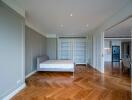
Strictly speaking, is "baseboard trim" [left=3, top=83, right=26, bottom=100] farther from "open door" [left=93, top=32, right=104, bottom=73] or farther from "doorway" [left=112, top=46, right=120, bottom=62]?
"doorway" [left=112, top=46, right=120, bottom=62]

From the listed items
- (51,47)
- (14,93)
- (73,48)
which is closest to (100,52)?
(73,48)

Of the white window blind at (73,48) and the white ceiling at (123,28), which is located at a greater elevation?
the white ceiling at (123,28)

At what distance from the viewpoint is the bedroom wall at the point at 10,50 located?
2.79 m

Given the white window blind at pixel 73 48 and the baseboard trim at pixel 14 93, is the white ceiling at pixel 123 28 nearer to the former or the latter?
the white window blind at pixel 73 48

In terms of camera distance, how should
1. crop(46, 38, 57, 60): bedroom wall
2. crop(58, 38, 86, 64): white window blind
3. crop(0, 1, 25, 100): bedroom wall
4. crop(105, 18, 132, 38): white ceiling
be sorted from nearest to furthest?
1. crop(0, 1, 25, 100): bedroom wall
2. crop(105, 18, 132, 38): white ceiling
3. crop(46, 38, 57, 60): bedroom wall
4. crop(58, 38, 86, 64): white window blind

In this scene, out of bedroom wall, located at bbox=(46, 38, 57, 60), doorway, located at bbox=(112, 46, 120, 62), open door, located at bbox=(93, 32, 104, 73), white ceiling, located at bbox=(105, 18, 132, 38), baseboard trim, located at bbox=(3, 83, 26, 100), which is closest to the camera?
baseboard trim, located at bbox=(3, 83, 26, 100)

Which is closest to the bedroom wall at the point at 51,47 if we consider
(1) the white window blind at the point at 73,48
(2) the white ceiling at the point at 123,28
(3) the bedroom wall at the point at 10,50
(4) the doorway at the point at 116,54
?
(1) the white window blind at the point at 73,48

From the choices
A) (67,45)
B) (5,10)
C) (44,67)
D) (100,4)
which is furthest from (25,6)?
(67,45)

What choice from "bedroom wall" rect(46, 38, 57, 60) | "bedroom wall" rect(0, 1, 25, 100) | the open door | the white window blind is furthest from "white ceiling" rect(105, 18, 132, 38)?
"bedroom wall" rect(0, 1, 25, 100)

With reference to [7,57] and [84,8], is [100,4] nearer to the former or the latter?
[84,8]

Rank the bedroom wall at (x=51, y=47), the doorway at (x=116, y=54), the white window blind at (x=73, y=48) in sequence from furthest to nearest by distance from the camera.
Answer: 1. the doorway at (x=116, y=54)
2. the white window blind at (x=73, y=48)
3. the bedroom wall at (x=51, y=47)

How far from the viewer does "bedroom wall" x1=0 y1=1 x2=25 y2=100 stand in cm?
279

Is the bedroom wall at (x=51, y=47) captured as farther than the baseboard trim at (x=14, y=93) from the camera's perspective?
Yes

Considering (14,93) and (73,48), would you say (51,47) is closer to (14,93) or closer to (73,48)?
(73,48)
